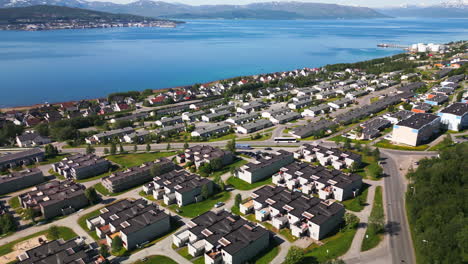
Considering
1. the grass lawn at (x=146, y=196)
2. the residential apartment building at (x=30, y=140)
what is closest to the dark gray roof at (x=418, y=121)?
the grass lawn at (x=146, y=196)

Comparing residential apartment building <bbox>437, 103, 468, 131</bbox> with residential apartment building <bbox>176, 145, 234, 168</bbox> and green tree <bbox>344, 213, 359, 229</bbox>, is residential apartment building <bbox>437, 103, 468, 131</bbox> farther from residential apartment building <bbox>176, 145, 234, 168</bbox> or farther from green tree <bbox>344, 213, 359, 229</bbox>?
residential apartment building <bbox>176, 145, 234, 168</bbox>

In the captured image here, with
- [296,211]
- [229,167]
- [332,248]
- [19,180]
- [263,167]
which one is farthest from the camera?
[229,167]

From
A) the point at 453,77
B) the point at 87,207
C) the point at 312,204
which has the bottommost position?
the point at 87,207

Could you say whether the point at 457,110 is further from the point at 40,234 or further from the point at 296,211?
the point at 40,234

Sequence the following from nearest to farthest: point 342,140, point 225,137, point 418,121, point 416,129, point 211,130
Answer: point 416,129 < point 418,121 < point 342,140 < point 225,137 < point 211,130

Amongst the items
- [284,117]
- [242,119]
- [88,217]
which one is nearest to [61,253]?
[88,217]

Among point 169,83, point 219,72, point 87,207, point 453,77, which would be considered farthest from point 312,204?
point 219,72

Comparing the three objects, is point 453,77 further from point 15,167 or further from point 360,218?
point 15,167
